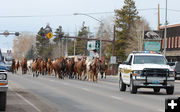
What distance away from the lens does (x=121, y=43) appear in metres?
103

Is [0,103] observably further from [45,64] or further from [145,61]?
[45,64]

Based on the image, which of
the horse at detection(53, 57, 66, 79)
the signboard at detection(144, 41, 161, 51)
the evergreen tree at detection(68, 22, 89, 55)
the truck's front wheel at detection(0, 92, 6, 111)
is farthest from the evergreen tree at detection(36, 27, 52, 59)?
the truck's front wheel at detection(0, 92, 6, 111)

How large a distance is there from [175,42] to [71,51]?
77053 millimetres

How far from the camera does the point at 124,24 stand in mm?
102875

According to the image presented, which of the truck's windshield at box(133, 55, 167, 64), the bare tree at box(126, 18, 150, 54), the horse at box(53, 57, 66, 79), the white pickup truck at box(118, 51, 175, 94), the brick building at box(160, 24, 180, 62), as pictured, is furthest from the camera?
the bare tree at box(126, 18, 150, 54)

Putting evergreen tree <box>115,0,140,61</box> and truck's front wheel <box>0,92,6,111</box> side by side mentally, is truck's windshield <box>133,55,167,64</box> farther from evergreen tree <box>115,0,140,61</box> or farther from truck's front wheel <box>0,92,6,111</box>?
evergreen tree <box>115,0,140,61</box>

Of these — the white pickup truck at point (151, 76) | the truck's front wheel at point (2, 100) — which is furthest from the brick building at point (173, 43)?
the truck's front wheel at point (2, 100)

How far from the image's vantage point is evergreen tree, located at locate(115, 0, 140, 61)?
10181 cm

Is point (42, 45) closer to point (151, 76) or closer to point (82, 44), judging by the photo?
point (82, 44)

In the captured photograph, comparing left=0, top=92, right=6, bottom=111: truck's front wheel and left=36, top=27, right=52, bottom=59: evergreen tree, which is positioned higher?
left=36, top=27, right=52, bottom=59: evergreen tree

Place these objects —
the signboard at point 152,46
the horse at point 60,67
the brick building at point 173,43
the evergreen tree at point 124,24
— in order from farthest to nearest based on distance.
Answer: the evergreen tree at point 124,24, the brick building at point 173,43, the signboard at point 152,46, the horse at point 60,67

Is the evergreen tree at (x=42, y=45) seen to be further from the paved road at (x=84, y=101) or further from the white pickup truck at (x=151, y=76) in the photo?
the paved road at (x=84, y=101)

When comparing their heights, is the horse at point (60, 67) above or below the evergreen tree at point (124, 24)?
below

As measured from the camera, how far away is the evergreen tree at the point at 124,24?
334ft
